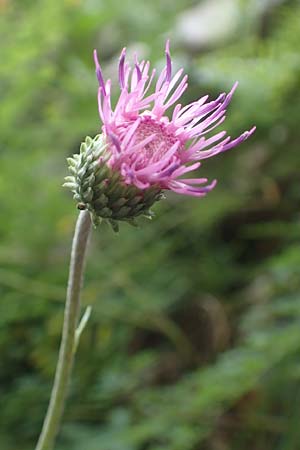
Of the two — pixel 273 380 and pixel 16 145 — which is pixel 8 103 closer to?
pixel 16 145

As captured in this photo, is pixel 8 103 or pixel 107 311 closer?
pixel 107 311

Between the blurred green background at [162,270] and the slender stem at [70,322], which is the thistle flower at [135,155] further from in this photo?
the blurred green background at [162,270]

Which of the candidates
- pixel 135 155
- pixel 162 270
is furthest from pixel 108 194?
pixel 162 270

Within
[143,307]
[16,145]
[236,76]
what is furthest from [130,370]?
[236,76]

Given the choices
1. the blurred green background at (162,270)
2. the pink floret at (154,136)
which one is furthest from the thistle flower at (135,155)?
the blurred green background at (162,270)

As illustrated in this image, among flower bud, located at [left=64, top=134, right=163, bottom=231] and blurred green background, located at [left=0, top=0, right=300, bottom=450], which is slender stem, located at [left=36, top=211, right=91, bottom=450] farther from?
blurred green background, located at [left=0, top=0, right=300, bottom=450]

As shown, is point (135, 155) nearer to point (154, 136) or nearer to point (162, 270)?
point (154, 136)
